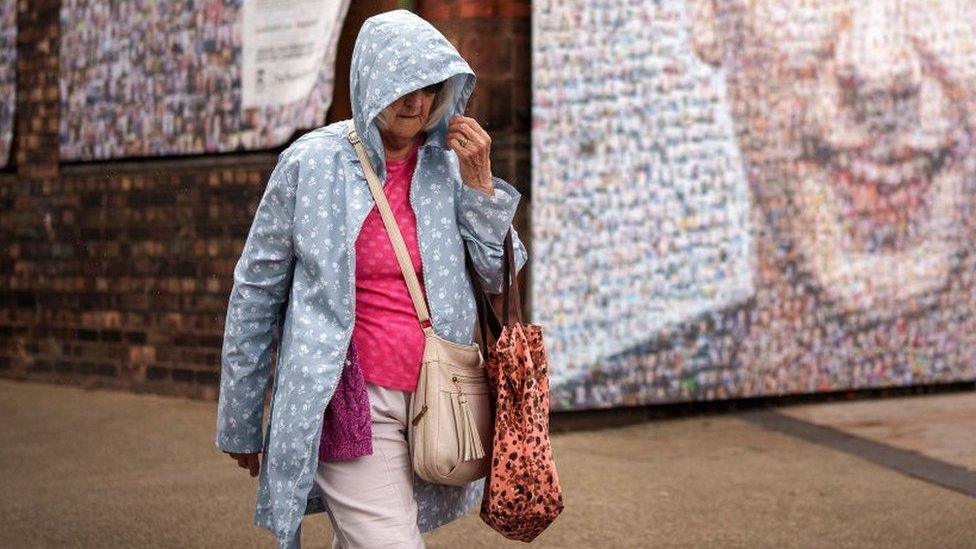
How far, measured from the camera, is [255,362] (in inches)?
144

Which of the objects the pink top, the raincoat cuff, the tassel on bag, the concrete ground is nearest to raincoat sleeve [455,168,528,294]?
the raincoat cuff

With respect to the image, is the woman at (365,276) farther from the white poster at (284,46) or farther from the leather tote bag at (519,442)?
the white poster at (284,46)

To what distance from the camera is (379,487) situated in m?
3.53

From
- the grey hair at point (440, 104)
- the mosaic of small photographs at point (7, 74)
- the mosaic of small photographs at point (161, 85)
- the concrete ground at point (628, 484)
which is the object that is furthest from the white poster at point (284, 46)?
the grey hair at point (440, 104)

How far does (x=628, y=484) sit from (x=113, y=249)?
4869 mm

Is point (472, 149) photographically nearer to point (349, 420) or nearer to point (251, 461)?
point (349, 420)

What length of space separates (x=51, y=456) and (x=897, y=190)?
5.28m

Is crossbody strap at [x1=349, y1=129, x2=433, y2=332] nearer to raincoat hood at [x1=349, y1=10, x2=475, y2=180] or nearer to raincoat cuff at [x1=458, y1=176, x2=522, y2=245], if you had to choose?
raincoat hood at [x1=349, y1=10, x2=475, y2=180]

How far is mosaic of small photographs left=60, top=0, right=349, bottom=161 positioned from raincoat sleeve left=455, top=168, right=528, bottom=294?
18.5 feet

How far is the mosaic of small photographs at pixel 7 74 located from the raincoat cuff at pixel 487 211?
8513 millimetres

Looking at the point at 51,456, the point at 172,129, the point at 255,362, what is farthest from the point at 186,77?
the point at 255,362

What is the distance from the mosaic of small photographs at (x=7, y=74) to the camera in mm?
11422

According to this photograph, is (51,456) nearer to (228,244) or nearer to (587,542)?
(228,244)

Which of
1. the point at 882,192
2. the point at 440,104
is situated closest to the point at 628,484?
the point at 882,192
